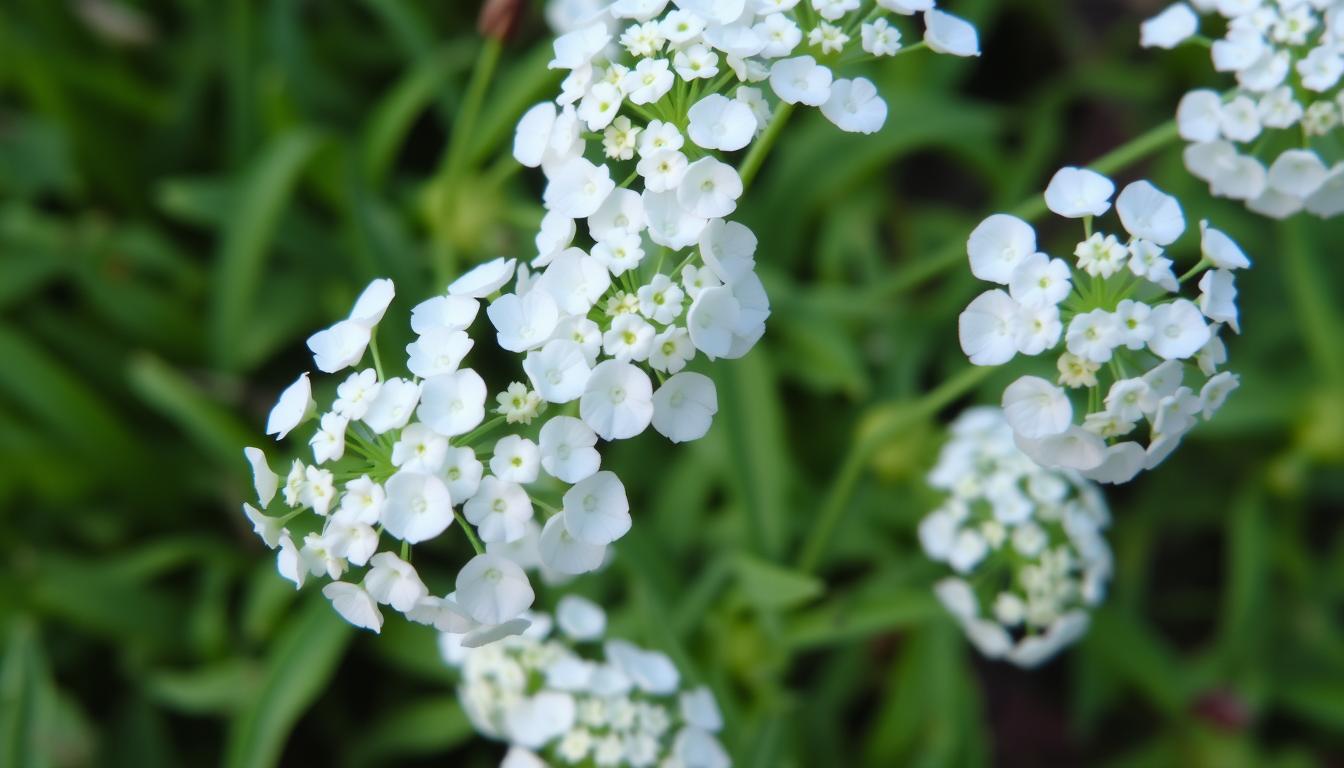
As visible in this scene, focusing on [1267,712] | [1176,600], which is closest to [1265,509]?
[1176,600]

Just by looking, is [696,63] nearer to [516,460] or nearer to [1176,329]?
[516,460]

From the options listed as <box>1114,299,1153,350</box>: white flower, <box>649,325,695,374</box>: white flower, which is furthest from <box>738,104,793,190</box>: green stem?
<box>1114,299,1153,350</box>: white flower

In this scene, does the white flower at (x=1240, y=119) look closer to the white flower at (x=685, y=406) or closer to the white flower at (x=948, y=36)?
the white flower at (x=948, y=36)

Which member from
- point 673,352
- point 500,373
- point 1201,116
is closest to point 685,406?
point 673,352

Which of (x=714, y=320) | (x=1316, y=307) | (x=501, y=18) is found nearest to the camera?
(x=714, y=320)

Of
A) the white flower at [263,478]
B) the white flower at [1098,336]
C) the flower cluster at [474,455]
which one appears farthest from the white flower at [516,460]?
the white flower at [1098,336]

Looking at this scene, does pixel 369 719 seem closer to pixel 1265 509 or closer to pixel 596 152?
pixel 596 152

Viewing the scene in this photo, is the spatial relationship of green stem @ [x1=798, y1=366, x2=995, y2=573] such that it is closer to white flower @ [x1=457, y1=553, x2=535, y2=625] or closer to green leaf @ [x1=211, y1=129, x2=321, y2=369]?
white flower @ [x1=457, y1=553, x2=535, y2=625]
